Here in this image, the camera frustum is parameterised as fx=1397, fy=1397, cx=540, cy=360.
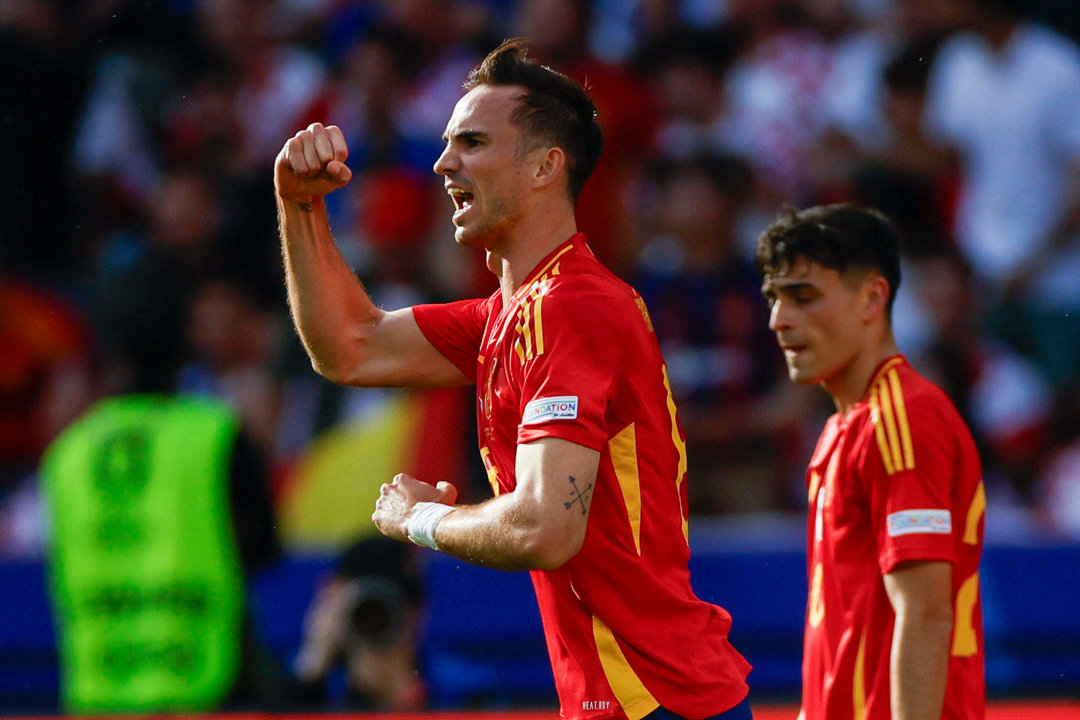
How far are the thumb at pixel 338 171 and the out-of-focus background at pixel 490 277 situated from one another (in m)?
2.50

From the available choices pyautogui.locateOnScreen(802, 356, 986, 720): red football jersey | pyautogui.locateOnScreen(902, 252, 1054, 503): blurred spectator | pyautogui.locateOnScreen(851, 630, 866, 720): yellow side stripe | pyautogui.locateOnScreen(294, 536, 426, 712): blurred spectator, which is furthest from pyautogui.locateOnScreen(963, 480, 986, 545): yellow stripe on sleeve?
pyautogui.locateOnScreen(902, 252, 1054, 503): blurred spectator

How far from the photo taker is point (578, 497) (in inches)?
108

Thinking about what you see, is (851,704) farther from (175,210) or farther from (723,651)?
(175,210)

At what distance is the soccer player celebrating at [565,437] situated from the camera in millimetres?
2764

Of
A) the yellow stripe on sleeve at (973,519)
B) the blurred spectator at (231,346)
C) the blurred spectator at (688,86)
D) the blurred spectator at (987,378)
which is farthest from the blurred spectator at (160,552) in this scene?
the blurred spectator at (688,86)

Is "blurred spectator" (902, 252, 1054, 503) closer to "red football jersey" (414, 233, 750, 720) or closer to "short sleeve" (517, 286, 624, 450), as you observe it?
"red football jersey" (414, 233, 750, 720)

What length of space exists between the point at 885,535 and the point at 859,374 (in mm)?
558

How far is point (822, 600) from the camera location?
11.9 ft

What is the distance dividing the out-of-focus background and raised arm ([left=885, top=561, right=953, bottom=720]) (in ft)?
8.09

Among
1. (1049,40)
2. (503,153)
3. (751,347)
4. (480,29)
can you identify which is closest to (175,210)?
(480,29)

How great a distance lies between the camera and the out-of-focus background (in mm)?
6164

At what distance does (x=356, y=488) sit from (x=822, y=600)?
3945mm

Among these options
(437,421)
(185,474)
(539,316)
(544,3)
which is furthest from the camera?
(544,3)

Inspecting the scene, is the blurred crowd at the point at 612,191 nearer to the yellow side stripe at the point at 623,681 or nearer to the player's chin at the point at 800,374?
the player's chin at the point at 800,374
